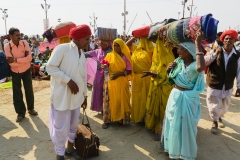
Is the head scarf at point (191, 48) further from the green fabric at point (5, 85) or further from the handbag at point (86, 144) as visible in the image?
the green fabric at point (5, 85)

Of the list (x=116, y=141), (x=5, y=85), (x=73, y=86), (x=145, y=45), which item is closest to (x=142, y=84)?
(x=145, y=45)

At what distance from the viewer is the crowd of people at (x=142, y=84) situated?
2.75 metres

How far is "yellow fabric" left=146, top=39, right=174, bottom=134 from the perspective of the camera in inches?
138

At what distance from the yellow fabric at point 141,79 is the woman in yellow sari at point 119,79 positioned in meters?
0.14

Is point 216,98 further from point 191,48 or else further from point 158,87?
point 191,48

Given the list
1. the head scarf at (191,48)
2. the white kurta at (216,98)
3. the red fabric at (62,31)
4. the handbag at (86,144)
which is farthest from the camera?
the white kurta at (216,98)

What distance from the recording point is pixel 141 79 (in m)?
4.08

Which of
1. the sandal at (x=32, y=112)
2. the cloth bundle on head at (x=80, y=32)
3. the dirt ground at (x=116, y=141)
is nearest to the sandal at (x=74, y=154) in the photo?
the dirt ground at (x=116, y=141)

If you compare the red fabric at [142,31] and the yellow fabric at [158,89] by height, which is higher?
the red fabric at [142,31]

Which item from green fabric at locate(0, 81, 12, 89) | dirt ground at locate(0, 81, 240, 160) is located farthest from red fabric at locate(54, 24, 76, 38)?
green fabric at locate(0, 81, 12, 89)

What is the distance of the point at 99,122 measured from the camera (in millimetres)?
4598

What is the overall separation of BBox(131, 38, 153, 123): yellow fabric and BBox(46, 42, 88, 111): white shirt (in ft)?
4.81

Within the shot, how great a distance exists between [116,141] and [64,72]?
1674 millimetres

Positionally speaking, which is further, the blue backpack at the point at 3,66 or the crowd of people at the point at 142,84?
the blue backpack at the point at 3,66
